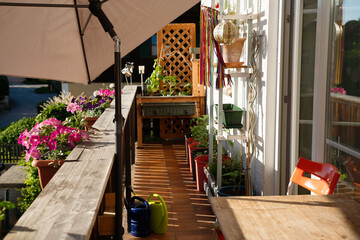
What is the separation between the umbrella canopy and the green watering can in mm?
1611

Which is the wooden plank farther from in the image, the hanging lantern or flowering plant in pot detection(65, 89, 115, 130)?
flowering plant in pot detection(65, 89, 115, 130)

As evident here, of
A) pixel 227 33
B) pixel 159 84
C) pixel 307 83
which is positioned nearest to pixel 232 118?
pixel 227 33

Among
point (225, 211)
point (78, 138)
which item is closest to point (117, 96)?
point (225, 211)

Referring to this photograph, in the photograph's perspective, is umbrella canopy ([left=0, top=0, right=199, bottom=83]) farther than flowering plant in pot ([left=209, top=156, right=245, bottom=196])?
No

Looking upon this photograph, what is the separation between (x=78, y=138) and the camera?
3.01 metres

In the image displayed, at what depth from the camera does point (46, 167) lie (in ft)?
9.23

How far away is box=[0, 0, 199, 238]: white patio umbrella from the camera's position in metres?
2.11

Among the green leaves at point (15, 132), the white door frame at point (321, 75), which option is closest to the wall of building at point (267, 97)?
the white door frame at point (321, 75)

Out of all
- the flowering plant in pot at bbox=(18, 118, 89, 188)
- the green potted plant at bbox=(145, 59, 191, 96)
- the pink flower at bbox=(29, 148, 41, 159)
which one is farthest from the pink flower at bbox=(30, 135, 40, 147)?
the green potted plant at bbox=(145, 59, 191, 96)

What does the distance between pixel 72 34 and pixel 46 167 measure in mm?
915

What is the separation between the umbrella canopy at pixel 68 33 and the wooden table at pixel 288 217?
3.35 ft

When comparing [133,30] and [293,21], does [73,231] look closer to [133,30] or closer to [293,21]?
[133,30]

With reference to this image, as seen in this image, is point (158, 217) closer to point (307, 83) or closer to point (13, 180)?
point (13, 180)

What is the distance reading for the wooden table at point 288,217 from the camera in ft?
6.20
